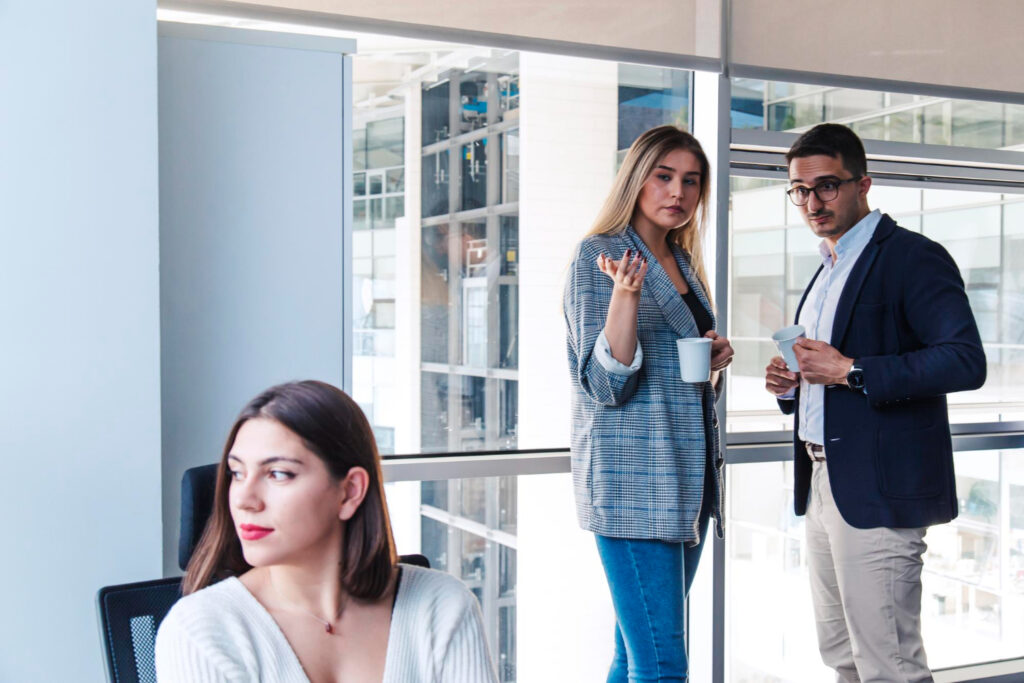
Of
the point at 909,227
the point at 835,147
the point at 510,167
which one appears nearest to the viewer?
the point at 835,147

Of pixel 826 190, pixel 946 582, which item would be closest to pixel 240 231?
pixel 826 190

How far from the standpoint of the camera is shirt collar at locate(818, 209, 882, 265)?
89.4 inches

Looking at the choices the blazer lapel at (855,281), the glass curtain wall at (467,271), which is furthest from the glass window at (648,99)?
the blazer lapel at (855,281)

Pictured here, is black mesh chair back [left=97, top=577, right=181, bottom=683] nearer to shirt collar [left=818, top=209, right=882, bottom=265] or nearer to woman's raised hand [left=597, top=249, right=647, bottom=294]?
woman's raised hand [left=597, top=249, right=647, bottom=294]

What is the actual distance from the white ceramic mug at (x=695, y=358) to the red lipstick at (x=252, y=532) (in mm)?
1120

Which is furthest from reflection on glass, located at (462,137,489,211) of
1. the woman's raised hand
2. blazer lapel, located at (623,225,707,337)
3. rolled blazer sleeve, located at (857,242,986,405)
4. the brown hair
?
the brown hair

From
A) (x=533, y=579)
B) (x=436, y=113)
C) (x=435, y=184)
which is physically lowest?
(x=533, y=579)

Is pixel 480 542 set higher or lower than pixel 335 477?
lower

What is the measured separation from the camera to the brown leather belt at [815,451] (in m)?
2.29

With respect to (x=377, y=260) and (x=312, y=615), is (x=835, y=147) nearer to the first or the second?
(x=377, y=260)

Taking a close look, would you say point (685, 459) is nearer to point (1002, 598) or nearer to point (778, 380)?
point (778, 380)

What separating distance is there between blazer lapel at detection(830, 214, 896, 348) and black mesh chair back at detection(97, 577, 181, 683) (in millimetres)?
1620

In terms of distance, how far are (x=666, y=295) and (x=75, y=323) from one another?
1217mm

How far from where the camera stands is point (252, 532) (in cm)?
114
